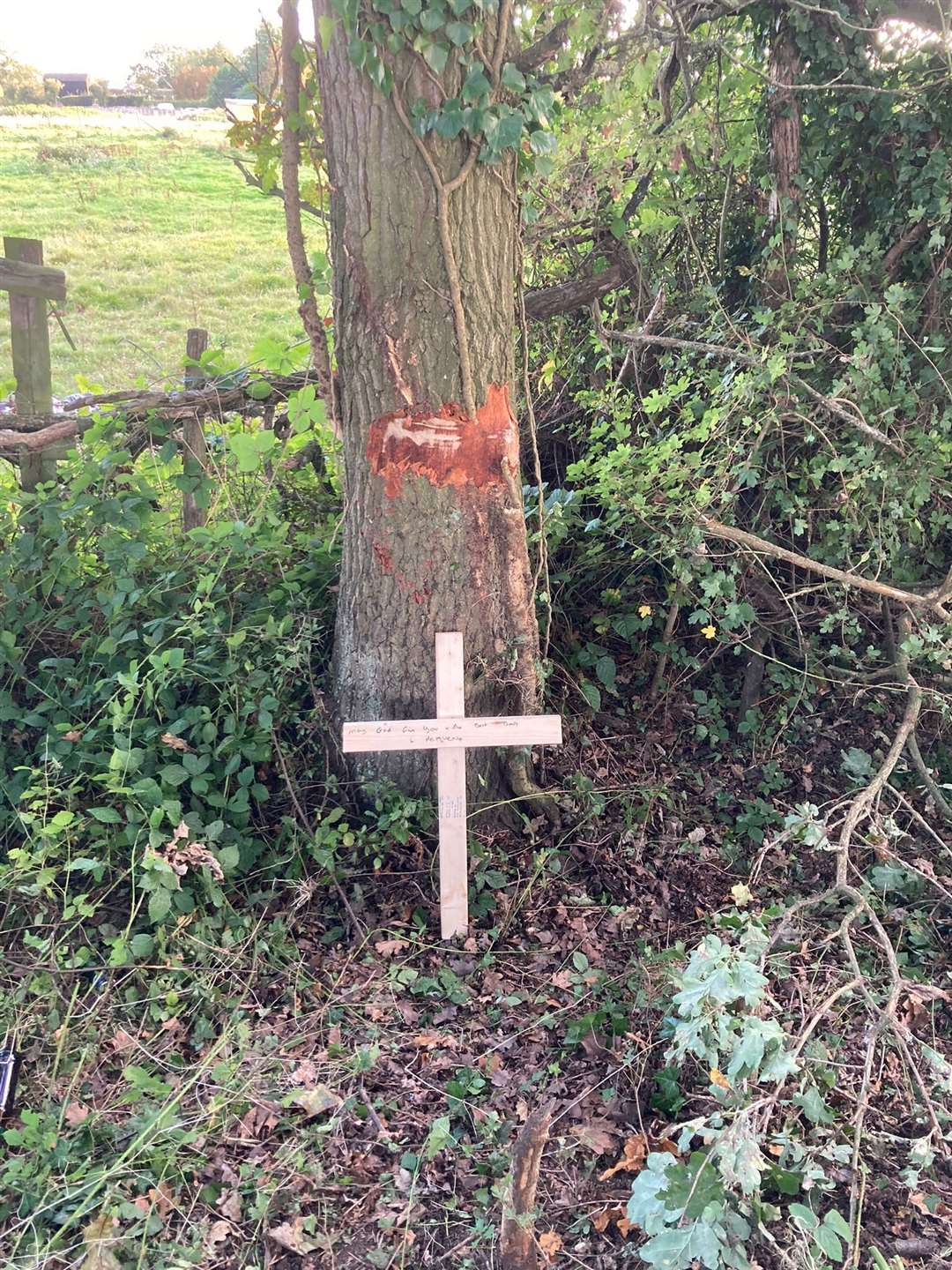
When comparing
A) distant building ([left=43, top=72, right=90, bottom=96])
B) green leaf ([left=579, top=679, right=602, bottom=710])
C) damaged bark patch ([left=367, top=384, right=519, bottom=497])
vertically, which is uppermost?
distant building ([left=43, top=72, right=90, bottom=96])

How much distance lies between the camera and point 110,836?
8.96 ft

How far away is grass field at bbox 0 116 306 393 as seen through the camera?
29.4ft

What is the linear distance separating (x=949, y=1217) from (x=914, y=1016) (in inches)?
23.4

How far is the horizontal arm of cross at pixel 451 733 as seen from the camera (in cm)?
269

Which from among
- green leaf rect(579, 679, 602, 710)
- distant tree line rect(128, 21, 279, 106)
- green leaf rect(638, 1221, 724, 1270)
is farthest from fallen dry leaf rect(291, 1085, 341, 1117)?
distant tree line rect(128, 21, 279, 106)

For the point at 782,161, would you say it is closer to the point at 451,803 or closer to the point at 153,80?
the point at 451,803

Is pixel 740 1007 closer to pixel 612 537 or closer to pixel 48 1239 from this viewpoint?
pixel 48 1239

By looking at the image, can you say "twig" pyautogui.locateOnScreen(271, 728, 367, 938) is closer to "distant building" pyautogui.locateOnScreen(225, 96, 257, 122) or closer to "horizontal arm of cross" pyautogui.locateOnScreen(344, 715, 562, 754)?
"horizontal arm of cross" pyautogui.locateOnScreen(344, 715, 562, 754)

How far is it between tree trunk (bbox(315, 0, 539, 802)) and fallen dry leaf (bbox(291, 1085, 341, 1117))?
1.01 metres

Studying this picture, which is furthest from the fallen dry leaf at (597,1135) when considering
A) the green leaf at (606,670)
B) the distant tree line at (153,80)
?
the distant tree line at (153,80)

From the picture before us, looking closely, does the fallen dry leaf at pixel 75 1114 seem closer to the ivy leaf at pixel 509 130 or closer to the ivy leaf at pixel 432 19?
the ivy leaf at pixel 509 130

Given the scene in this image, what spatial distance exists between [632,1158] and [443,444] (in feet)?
6.52

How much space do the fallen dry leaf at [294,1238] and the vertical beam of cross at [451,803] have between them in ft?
3.04

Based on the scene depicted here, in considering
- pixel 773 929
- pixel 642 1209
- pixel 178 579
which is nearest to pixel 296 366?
pixel 178 579
